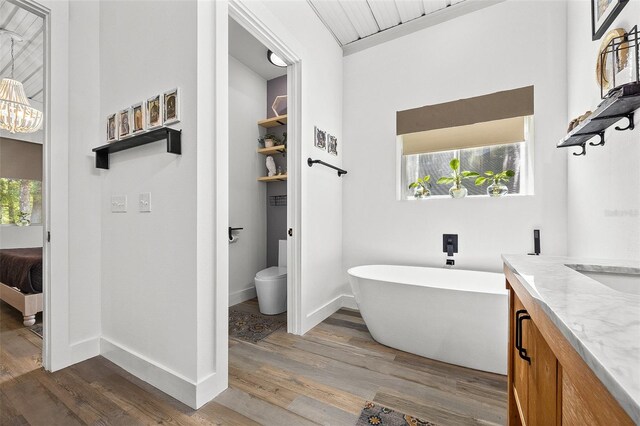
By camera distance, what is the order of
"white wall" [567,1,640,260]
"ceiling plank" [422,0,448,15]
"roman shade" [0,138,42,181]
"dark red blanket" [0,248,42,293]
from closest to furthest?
"white wall" [567,1,640,260], "ceiling plank" [422,0,448,15], "dark red blanket" [0,248,42,293], "roman shade" [0,138,42,181]

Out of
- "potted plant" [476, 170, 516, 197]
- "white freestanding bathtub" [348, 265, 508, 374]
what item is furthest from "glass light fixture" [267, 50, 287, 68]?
"white freestanding bathtub" [348, 265, 508, 374]

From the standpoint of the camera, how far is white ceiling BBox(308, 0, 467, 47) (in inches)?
95.7

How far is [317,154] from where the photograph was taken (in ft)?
8.27

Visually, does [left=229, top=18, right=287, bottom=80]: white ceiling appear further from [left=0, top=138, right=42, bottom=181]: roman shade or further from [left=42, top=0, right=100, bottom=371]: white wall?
[left=0, top=138, right=42, bottom=181]: roman shade

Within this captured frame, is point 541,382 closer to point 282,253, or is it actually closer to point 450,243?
point 450,243

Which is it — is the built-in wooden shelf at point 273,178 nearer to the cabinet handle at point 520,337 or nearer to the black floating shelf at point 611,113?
the black floating shelf at point 611,113

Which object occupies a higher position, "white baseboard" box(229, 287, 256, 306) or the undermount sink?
the undermount sink

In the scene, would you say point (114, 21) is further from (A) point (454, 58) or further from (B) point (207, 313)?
(A) point (454, 58)

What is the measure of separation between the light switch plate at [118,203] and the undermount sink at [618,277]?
234cm

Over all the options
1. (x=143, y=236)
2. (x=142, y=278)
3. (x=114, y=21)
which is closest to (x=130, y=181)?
(x=143, y=236)

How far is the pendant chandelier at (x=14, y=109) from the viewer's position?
Result: 2885 mm

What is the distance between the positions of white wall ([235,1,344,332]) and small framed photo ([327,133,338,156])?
0.06 meters

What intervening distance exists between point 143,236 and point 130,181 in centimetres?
39

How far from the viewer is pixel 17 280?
2596 millimetres
